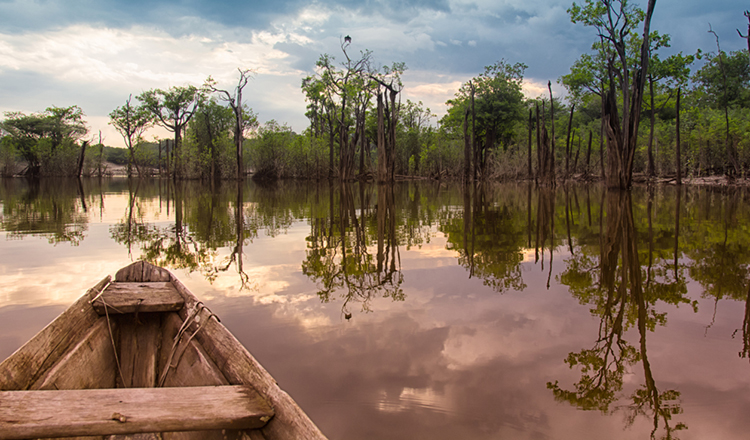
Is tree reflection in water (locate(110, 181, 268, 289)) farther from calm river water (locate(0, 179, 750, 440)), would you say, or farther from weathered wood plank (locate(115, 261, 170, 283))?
weathered wood plank (locate(115, 261, 170, 283))

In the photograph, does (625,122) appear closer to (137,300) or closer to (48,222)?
(137,300)

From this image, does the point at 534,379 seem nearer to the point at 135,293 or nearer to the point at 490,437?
the point at 490,437

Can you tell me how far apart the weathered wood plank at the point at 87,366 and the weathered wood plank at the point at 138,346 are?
0.08 metres

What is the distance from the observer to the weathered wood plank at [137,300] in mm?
2834

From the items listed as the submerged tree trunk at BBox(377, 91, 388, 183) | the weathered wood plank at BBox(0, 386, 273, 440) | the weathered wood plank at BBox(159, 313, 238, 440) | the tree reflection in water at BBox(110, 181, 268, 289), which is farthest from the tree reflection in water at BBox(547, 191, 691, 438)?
the submerged tree trunk at BBox(377, 91, 388, 183)

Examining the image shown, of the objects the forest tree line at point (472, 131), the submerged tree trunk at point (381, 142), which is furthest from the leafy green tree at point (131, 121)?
the submerged tree trunk at point (381, 142)

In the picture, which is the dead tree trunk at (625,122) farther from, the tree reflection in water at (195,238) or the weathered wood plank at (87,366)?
the weathered wood plank at (87,366)

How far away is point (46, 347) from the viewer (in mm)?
2334

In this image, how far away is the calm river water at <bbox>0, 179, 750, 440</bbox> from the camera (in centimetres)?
221

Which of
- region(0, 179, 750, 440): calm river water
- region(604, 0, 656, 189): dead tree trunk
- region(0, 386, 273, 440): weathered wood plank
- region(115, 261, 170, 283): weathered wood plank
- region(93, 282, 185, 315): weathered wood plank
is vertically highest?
region(604, 0, 656, 189): dead tree trunk

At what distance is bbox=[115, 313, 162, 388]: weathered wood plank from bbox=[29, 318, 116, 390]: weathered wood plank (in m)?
0.08

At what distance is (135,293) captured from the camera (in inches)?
118

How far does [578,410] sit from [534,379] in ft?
1.09

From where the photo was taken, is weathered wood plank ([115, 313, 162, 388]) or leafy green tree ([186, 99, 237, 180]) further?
leafy green tree ([186, 99, 237, 180])
